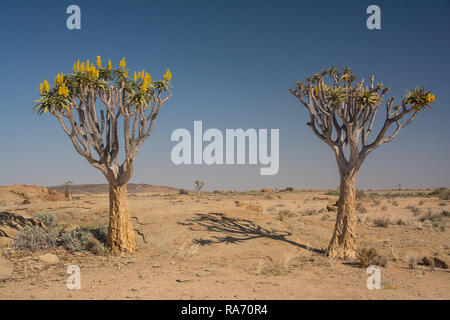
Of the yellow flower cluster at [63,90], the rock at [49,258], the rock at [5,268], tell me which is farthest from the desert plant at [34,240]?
the yellow flower cluster at [63,90]

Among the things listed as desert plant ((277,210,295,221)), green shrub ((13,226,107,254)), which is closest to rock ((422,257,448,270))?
desert plant ((277,210,295,221))

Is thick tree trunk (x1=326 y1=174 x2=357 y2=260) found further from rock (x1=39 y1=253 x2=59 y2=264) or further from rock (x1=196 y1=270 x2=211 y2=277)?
rock (x1=39 y1=253 x2=59 y2=264)

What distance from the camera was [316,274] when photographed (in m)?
7.95

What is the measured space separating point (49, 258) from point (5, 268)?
3.78ft

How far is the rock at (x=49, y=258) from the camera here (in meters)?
8.59

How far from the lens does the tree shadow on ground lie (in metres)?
10.7

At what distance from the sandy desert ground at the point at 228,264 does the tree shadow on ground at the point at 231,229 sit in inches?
1.4

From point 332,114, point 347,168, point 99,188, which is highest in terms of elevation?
point 332,114

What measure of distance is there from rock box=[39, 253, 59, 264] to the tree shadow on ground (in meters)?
4.21
